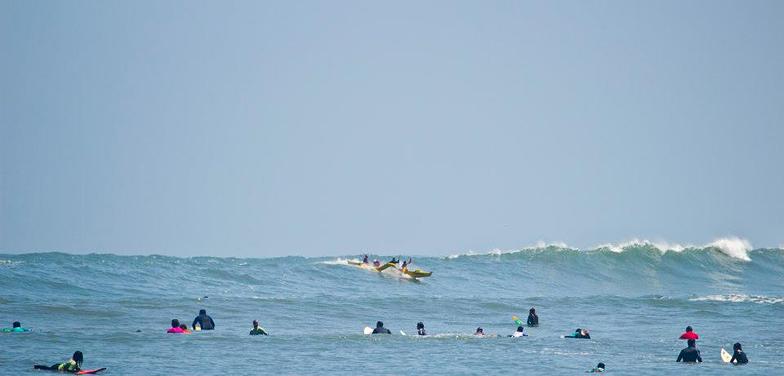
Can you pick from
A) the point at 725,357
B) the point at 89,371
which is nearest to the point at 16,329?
the point at 89,371

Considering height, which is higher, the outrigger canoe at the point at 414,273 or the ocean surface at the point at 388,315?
the outrigger canoe at the point at 414,273

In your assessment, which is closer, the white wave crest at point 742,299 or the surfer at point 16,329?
the surfer at point 16,329

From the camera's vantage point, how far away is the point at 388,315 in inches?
1561

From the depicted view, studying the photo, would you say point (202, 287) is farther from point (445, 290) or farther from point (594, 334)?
point (594, 334)

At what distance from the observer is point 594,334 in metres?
34.5

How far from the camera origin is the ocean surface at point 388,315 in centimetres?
2639

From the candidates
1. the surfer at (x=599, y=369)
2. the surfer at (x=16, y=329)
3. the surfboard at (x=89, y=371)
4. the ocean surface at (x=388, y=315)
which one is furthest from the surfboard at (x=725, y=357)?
the surfer at (x=16, y=329)

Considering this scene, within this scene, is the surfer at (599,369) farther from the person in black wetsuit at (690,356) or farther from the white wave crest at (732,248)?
the white wave crest at (732,248)

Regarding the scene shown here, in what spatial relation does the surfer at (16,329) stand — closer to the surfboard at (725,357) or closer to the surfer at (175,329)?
the surfer at (175,329)

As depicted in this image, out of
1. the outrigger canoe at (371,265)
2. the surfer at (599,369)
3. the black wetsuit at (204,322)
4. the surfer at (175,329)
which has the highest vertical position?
the outrigger canoe at (371,265)

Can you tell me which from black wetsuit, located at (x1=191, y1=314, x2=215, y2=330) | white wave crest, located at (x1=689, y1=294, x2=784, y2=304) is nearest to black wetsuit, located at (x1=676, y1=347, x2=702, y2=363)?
black wetsuit, located at (x1=191, y1=314, x2=215, y2=330)

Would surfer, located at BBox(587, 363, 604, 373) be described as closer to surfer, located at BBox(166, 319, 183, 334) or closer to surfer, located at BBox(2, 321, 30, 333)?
surfer, located at BBox(166, 319, 183, 334)

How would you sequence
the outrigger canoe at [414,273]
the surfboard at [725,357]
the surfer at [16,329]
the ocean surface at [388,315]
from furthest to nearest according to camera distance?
1. the outrigger canoe at [414,273]
2. the surfer at [16,329]
3. the surfboard at [725,357]
4. the ocean surface at [388,315]

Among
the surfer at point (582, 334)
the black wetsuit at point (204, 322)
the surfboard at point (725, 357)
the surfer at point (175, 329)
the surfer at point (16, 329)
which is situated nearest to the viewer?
the surfboard at point (725, 357)
